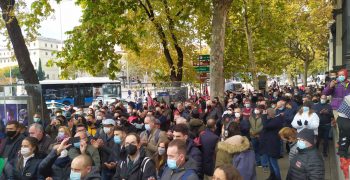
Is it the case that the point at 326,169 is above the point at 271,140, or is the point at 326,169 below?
below

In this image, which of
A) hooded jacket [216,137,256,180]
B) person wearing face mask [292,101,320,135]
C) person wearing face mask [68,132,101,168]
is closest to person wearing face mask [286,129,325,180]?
hooded jacket [216,137,256,180]

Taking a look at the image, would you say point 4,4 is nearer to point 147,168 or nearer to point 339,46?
point 147,168

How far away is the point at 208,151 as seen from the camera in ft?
24.4

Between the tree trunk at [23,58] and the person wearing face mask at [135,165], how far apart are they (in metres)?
8.31

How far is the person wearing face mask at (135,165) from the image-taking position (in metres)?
5.65

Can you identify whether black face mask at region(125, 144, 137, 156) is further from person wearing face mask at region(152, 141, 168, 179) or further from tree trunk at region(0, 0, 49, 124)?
tree trunk at region(0, 0, 49, 124)

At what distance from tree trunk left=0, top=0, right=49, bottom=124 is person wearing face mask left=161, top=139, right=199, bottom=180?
9.60 metres

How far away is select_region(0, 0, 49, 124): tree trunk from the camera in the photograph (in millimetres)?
13742

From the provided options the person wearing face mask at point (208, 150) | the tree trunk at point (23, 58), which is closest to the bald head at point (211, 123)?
the person wearing face mask at point (208, 150)

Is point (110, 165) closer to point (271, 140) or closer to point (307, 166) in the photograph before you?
point (307, 166)

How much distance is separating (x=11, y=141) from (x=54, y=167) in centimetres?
213

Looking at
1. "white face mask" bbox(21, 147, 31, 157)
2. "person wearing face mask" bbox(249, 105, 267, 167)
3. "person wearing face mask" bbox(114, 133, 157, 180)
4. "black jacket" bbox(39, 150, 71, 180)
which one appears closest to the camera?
"person wearing face mask" bbox(114, 133, 157, 180)

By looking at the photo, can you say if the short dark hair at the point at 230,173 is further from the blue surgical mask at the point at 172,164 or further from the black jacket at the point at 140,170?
the black jacket at the point at 140,170

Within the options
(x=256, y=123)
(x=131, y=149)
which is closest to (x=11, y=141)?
(x=131, y=149)
